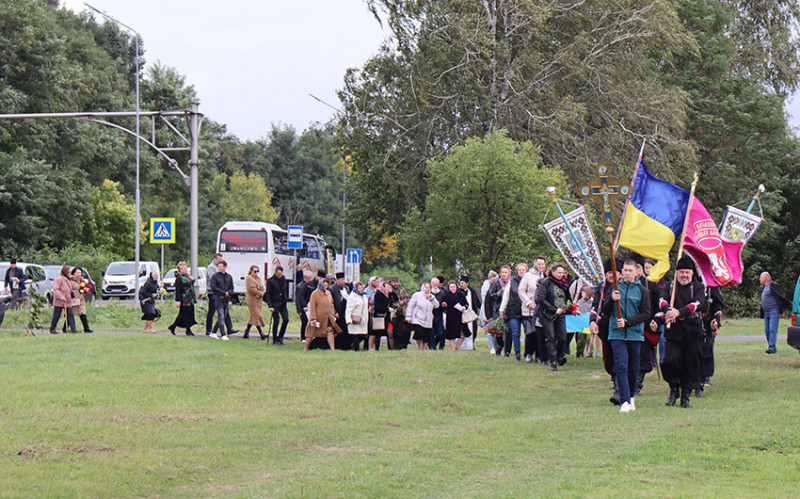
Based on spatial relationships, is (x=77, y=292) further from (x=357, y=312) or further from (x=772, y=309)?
(x=772, y=309)

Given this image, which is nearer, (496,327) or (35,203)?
(496,327)

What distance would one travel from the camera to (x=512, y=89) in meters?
38.0

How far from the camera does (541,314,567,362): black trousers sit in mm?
18859

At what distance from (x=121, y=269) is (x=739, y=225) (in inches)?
1482

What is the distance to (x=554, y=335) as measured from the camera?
62.6 ft

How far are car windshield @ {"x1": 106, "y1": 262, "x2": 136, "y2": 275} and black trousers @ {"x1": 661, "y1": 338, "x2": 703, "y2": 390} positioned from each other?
40.3m

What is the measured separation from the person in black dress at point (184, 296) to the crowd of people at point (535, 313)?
1.3 inches

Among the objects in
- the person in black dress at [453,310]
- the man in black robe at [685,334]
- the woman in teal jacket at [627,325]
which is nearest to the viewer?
the woman in teal jacket at [627,325]

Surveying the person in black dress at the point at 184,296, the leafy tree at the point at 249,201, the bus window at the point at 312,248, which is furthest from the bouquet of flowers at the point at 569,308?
the leafy tree at the point at 249,201

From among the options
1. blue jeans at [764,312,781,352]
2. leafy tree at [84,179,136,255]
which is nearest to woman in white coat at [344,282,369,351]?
blue jeans at [764,312,781,352]

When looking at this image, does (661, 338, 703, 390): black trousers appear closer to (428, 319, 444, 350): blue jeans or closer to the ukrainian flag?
the ukrainian flag

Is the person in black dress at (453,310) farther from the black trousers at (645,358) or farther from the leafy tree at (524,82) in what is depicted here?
the leafy tree at (524,82)

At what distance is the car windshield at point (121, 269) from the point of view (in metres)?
50.6

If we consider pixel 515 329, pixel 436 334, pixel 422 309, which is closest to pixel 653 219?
pixel 515 329
